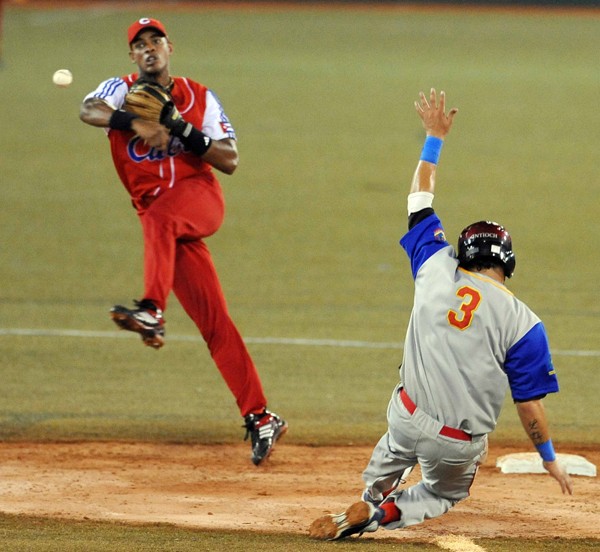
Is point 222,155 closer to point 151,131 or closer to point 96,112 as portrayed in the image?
point 151,131

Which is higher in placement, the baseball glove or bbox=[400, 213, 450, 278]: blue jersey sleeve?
the baseball glove

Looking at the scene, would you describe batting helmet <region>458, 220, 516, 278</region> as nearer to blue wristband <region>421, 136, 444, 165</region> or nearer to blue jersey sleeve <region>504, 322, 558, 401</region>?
blue jersey sleeve <region>504, 322, 558, 401</region>

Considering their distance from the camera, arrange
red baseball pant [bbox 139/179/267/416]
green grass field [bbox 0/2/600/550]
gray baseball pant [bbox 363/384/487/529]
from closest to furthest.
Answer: gray baseball pant [bbox 363/384/487/529], red baseball pant [bbox 139/179/267/416], green grass field [bbox 0/2/600/550]

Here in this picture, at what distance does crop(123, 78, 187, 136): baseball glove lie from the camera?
5465 millimetres

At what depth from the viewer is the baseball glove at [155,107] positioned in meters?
5.46

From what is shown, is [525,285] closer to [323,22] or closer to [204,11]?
[323,22]

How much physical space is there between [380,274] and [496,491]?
5.19m

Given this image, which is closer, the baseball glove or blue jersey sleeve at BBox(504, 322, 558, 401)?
blue jersey sleeve at BBox(504, 322, 558, 401)

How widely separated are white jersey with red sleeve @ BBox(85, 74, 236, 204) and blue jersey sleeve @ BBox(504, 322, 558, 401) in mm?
2331

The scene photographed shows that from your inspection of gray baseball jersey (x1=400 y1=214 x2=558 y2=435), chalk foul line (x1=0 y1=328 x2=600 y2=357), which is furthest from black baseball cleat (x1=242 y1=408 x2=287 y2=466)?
chalk foul line (x1=0 y1=328 x2=600 y2=357)

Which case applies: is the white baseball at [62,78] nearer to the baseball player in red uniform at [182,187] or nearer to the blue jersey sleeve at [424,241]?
the baseball player in red uniform at [182,187]

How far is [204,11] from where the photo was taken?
125ft

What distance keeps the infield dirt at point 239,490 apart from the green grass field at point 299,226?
0.31 metres

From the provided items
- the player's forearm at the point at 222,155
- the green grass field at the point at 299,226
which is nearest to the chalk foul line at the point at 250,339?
the green grass field at the point at 299,226
